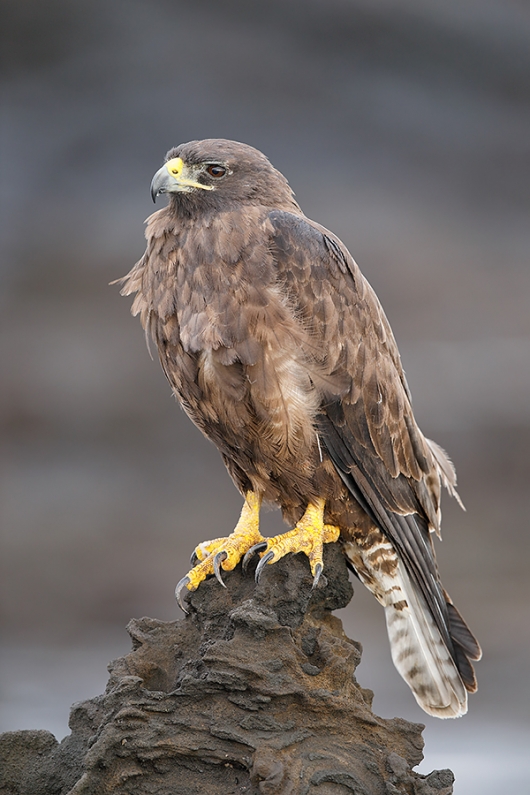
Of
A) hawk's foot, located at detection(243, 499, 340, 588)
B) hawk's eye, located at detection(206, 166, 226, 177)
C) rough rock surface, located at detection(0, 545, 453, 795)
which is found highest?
hawk's eye, located at detection(206, 166, 226, 177)

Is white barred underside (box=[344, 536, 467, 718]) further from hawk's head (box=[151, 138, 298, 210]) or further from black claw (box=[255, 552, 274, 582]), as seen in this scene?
hawk's head (box=[151, 138, 298, 210])

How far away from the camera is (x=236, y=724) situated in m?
2.14

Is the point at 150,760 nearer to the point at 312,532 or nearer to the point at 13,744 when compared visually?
the point at 13,744

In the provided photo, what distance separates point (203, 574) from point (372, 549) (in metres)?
0.62

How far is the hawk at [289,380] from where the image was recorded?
237cm

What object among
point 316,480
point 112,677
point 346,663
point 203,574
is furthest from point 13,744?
point 316,480

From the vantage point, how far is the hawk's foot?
2.44 meters

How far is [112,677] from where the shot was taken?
2273mm

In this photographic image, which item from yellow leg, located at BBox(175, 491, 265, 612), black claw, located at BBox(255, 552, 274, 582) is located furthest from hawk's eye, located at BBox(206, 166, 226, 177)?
black claw, located at BBox(255, 552, 274, 582)

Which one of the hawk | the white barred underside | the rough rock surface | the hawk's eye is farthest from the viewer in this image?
the white barred underside

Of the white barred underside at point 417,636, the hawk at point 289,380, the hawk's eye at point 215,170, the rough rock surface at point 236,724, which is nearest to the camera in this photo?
the rough rock surface at point 236,724

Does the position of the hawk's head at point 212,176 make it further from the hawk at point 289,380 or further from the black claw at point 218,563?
the black claw at point 218,563

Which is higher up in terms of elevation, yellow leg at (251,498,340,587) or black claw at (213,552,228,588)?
yellow leg at (251,498,340,587)

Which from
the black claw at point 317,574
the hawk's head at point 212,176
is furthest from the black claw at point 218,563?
the hawk's head at point 212,176
